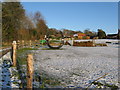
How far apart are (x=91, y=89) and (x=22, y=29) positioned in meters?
29.4

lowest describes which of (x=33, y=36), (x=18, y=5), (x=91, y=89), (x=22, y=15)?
(x=91, y=89)

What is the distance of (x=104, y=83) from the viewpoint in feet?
14.4

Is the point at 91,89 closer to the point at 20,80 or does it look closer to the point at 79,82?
the point at 79,82

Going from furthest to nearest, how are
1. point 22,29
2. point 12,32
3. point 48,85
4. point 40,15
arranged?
point 40,15 → point 22,29 → point 12,32 → point 48,85

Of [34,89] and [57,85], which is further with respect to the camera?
[57,85]

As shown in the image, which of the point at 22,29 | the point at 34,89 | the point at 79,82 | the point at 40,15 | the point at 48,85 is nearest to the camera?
the point at 34,89

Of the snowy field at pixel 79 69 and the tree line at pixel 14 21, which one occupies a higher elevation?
the tree line at pixel 14 21

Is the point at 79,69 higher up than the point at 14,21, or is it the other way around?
the point at 14,21

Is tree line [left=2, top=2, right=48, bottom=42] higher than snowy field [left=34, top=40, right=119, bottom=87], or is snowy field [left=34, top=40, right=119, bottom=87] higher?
tree line [left=2, top=2, right=48, bottom=42]

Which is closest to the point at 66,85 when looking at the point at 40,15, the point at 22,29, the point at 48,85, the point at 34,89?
the point at 48,85

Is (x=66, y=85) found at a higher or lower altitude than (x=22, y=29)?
lower

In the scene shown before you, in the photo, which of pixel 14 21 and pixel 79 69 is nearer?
pixel 79 69

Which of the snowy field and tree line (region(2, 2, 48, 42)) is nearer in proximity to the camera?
the snowy field

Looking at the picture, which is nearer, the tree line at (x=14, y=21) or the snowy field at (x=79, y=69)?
the snowy field at (x=79, y=69)
